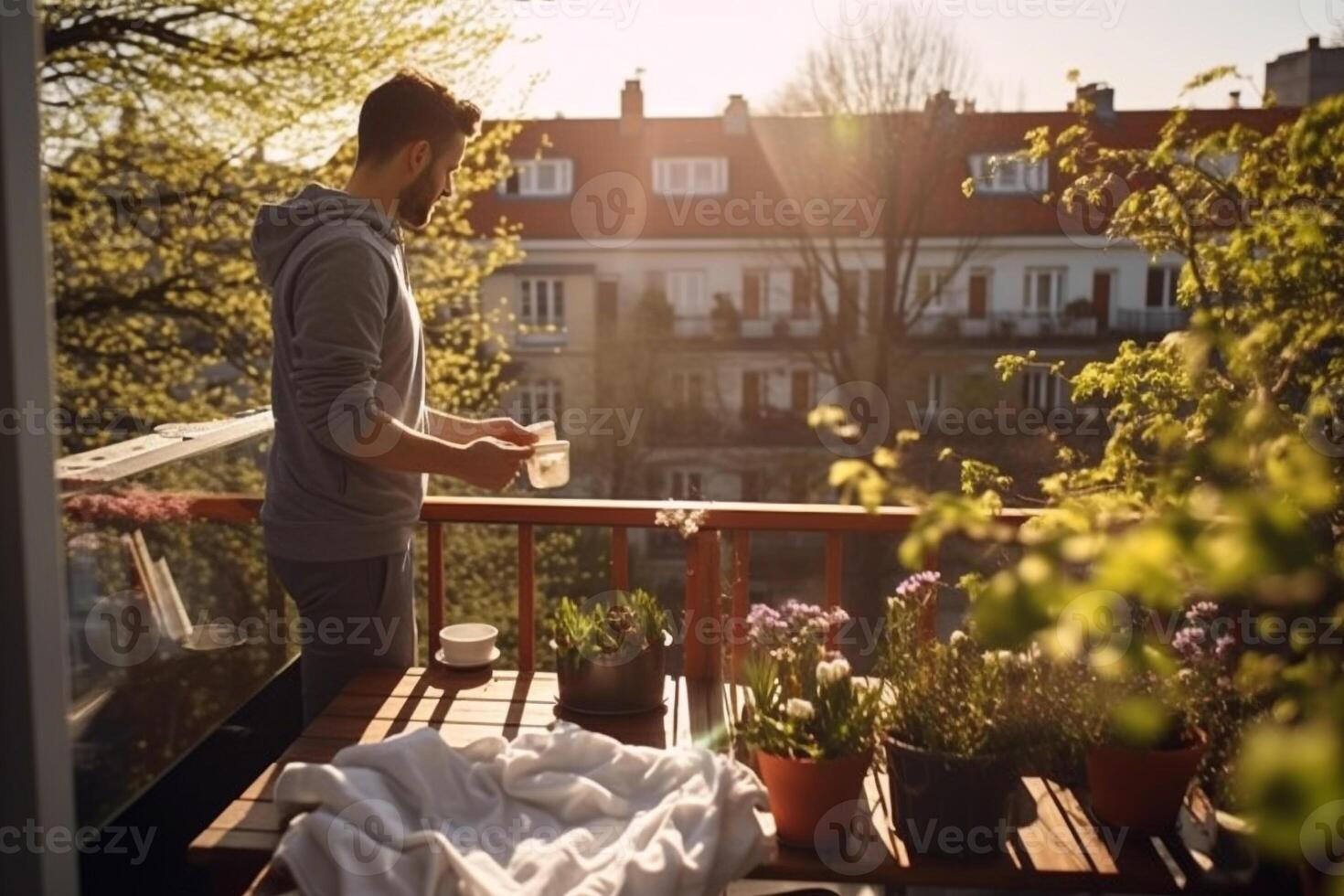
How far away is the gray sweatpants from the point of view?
2.38 m

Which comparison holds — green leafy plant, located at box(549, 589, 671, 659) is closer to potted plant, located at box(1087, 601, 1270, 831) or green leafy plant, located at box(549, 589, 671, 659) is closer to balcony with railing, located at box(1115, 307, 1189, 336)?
potted plant, located at box(1087, 601, 1270, 831)

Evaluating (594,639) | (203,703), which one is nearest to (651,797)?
(594,639)

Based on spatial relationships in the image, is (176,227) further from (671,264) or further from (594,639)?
(671,264)

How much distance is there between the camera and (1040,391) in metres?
18.1

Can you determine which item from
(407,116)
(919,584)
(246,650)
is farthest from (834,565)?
(246,650)

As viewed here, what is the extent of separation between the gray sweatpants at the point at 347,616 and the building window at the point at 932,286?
1391 cm

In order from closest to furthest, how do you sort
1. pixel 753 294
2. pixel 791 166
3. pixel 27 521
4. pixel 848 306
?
pixel 27 521
pixel 791 166
pixel 848 306
pixel 753 294

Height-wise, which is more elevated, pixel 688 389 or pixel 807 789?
pixel 807 789

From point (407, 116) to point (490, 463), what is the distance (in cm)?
67

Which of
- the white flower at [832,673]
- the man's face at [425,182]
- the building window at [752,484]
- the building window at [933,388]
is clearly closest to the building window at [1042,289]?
the building window at [933,388]

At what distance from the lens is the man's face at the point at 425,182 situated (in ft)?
7.84

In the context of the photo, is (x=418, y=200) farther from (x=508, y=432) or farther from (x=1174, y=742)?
(x=1174, y=742)

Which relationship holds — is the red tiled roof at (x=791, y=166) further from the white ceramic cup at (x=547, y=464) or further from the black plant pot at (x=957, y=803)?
the black plant pot at (x=957, y=803)

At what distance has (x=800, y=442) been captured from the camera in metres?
17.8
